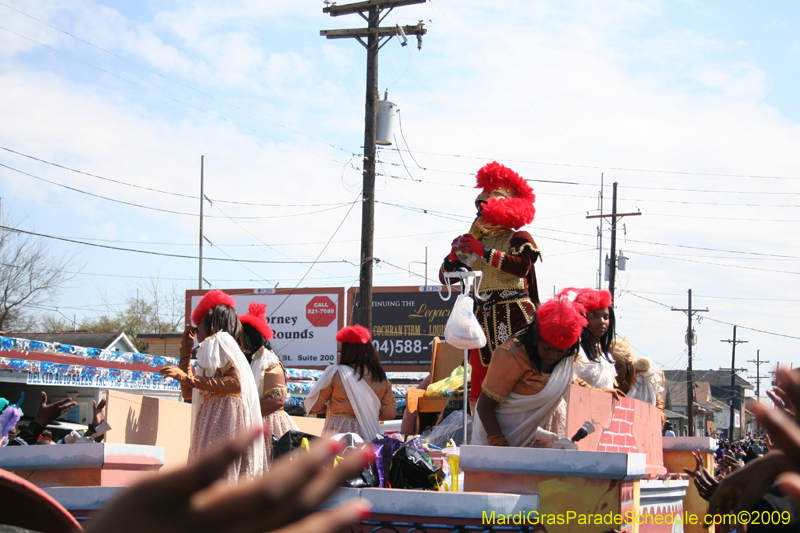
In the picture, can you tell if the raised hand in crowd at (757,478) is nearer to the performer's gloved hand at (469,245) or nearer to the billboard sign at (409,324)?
the performer's gloved hand at (469,245)

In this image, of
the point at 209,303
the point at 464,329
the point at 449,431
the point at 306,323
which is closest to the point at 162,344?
the point at 306,323

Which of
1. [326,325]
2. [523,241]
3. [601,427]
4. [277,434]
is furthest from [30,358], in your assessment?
[326,325]

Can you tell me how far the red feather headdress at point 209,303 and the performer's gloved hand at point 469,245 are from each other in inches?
68.6

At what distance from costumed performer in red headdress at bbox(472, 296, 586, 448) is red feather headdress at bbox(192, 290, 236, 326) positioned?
209cm

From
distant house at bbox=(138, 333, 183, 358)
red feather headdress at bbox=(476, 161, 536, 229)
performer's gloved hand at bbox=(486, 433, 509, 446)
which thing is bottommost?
distant house at bbox=(138, 333, 183, 358)

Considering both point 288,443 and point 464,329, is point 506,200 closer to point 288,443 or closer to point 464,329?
point 464,329

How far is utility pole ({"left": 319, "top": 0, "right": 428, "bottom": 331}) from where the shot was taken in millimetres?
15133

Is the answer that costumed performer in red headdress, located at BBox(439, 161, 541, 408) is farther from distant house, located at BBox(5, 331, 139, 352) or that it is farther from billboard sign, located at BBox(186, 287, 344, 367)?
distant house, located at BBox(5, 331, 139, 352)

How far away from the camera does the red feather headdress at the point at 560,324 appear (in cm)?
426

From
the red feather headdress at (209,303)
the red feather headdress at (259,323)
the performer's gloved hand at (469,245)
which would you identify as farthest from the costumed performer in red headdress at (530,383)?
the red feather headdress at (259,323)

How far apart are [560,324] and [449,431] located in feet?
8.79

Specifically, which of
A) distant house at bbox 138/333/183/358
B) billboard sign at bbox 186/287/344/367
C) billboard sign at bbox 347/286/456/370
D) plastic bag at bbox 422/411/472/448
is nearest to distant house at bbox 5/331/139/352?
billboard sign at bbox 186/287/344/367

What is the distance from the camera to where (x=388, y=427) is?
9883mm

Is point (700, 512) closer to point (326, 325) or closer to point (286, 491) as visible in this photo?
point (286, 491)
